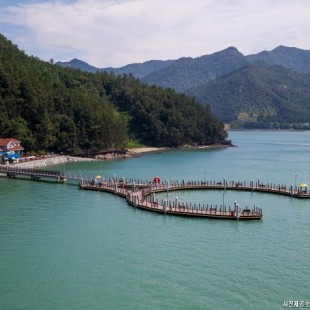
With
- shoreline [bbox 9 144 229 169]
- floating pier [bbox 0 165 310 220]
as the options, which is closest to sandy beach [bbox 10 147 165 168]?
shoreline [bbox 9 144 229 169]

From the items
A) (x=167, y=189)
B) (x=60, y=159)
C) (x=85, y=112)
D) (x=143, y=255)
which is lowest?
(x=143, y=255)

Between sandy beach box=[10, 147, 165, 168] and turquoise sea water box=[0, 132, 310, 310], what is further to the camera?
sandy beach box=[10, 147, 165, 168]

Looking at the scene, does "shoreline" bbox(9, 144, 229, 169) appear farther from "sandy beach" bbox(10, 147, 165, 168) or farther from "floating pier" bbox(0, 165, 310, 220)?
"floating pier" bbox(0, 165, 310, 220)

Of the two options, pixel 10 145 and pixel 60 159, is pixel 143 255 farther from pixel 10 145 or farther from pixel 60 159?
pixel 60 159

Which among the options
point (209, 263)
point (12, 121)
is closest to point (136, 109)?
point (12, 121)

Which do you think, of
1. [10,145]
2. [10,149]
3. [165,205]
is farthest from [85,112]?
[165,205]

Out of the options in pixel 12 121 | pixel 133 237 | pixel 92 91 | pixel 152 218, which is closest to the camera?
pixel 133 237

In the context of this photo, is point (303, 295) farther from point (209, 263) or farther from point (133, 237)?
point (133, 237)
